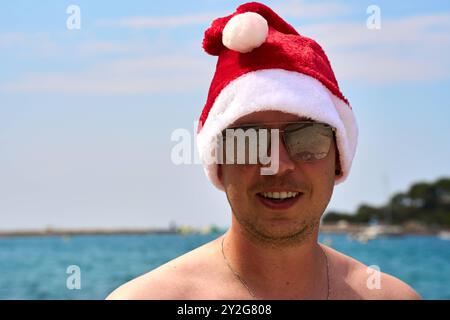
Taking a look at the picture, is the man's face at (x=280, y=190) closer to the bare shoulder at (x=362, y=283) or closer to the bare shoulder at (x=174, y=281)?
the bare shoulder at (x=174, y=281)

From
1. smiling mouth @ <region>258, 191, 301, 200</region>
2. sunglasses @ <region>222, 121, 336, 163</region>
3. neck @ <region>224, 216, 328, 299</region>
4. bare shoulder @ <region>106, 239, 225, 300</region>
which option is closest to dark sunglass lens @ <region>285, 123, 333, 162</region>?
sunglasses @ <region>222, 121, 336, 163</region>

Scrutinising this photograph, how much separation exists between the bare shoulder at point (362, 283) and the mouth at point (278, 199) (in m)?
0.67

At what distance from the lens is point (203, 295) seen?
3.56 meters

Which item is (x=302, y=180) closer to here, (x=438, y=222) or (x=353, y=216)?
(x=438, y=222)

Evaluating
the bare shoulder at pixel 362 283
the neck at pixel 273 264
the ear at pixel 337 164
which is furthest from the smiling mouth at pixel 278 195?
the bare shoulder at pixel 362 283

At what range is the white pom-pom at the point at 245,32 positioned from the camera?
3.33 meters

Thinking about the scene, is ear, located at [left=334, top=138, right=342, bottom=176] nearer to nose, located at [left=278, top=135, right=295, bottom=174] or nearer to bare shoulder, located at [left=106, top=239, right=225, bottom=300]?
nose, located at [left=278, top=135, right=295, bottom=174]

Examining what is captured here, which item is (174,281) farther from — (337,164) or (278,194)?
(337,164)

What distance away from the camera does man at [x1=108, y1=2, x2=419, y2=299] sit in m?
3.29

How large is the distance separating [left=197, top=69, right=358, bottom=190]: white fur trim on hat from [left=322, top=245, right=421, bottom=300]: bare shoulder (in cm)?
64

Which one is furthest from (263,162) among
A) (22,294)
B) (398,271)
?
(398,271)

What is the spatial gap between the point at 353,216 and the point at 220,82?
113 meters

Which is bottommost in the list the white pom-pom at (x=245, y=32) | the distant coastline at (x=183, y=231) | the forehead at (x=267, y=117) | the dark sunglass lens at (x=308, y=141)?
the distant coastline at (x=183, y=231)

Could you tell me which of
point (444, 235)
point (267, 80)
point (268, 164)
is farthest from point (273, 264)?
point (444, 235)
